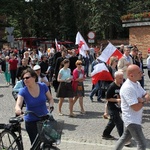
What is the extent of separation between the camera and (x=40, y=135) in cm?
462

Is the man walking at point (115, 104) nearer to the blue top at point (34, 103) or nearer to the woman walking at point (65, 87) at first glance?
the blue top at point (34, 103)

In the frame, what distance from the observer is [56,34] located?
51.6 m

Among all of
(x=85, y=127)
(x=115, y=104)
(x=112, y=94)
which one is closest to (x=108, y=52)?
(x=85, y=127)

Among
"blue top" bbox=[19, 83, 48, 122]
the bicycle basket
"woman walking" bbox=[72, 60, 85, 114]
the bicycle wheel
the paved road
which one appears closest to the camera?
the bicycle basket

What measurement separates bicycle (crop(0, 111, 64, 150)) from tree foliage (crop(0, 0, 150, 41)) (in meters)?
37.4

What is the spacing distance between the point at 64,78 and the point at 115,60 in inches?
65.8

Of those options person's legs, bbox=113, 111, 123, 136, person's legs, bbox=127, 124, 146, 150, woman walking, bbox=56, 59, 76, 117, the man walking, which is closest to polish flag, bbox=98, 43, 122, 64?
woman walking, bbox=56, 59, 76, 117

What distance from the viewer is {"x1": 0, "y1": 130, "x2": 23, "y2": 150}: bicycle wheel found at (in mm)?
5391

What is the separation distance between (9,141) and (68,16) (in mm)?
47044

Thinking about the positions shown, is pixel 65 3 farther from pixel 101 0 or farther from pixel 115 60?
pixel 115 60

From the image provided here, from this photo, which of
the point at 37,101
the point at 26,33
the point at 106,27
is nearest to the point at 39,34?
the point at 26,33

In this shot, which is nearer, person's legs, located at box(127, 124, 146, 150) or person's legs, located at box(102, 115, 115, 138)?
person's legs, located at box(127, 124, 146, 150)

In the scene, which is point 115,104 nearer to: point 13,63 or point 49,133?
point 49,133

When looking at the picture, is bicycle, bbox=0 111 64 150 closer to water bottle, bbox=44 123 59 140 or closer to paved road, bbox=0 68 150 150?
water bottle, bbox=44 123 59 140
